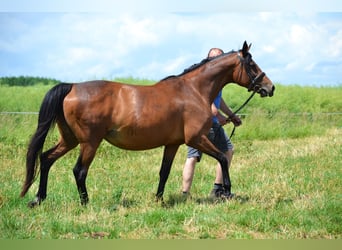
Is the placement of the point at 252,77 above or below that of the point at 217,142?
above

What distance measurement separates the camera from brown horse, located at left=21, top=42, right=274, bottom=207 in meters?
5.82

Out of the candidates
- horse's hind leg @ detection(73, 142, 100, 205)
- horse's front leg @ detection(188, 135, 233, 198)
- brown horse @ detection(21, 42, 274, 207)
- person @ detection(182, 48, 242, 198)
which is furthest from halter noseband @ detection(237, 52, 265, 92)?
horse's hind leg @ detection(73, 142, 100, 205)

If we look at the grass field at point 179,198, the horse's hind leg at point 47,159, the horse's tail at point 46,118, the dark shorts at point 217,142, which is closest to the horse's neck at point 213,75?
the dark shorts at point 217,142

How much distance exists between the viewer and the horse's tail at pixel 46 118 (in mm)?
5816

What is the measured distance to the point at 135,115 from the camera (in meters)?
5.91

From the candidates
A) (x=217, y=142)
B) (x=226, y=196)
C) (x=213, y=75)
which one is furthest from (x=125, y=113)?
(x=226, y=196)

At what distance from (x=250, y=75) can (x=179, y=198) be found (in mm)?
1938

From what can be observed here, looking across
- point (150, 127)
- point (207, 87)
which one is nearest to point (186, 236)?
point (150, 127)

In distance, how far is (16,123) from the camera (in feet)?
44.1

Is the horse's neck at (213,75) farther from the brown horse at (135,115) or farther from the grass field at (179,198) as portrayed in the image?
the grass field at (179,198)

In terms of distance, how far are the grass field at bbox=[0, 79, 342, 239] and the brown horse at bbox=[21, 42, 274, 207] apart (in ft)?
1.37

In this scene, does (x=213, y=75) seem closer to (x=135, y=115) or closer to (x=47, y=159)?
(x=135, y=115)

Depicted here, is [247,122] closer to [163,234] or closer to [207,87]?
[207,87]

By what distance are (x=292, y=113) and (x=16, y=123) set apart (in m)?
9.11
